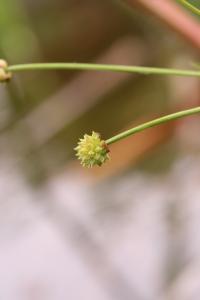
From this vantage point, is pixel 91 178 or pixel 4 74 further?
pixel 91 178

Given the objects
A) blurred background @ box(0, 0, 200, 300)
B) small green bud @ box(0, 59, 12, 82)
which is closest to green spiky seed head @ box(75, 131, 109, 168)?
small green bud @ box(0, 59, 12, 82)

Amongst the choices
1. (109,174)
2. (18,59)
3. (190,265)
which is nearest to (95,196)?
(109,174)

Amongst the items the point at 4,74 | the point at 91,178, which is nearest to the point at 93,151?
the point at 4,74

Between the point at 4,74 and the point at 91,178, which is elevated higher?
the point at 91,178

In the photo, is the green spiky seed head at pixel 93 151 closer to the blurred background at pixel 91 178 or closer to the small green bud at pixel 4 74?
the small green bud at pixel 4 74

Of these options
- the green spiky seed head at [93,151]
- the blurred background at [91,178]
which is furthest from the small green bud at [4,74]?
the blurred background at [91,178]

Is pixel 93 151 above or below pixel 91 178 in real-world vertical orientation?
below

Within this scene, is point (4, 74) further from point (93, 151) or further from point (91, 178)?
point (91, 178)

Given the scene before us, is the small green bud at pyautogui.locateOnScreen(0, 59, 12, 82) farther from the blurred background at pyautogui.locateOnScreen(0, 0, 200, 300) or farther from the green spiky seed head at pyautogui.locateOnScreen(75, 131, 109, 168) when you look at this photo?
the blurred background at pyautogui.locateOnScreen(0, 0, 200, 300)
